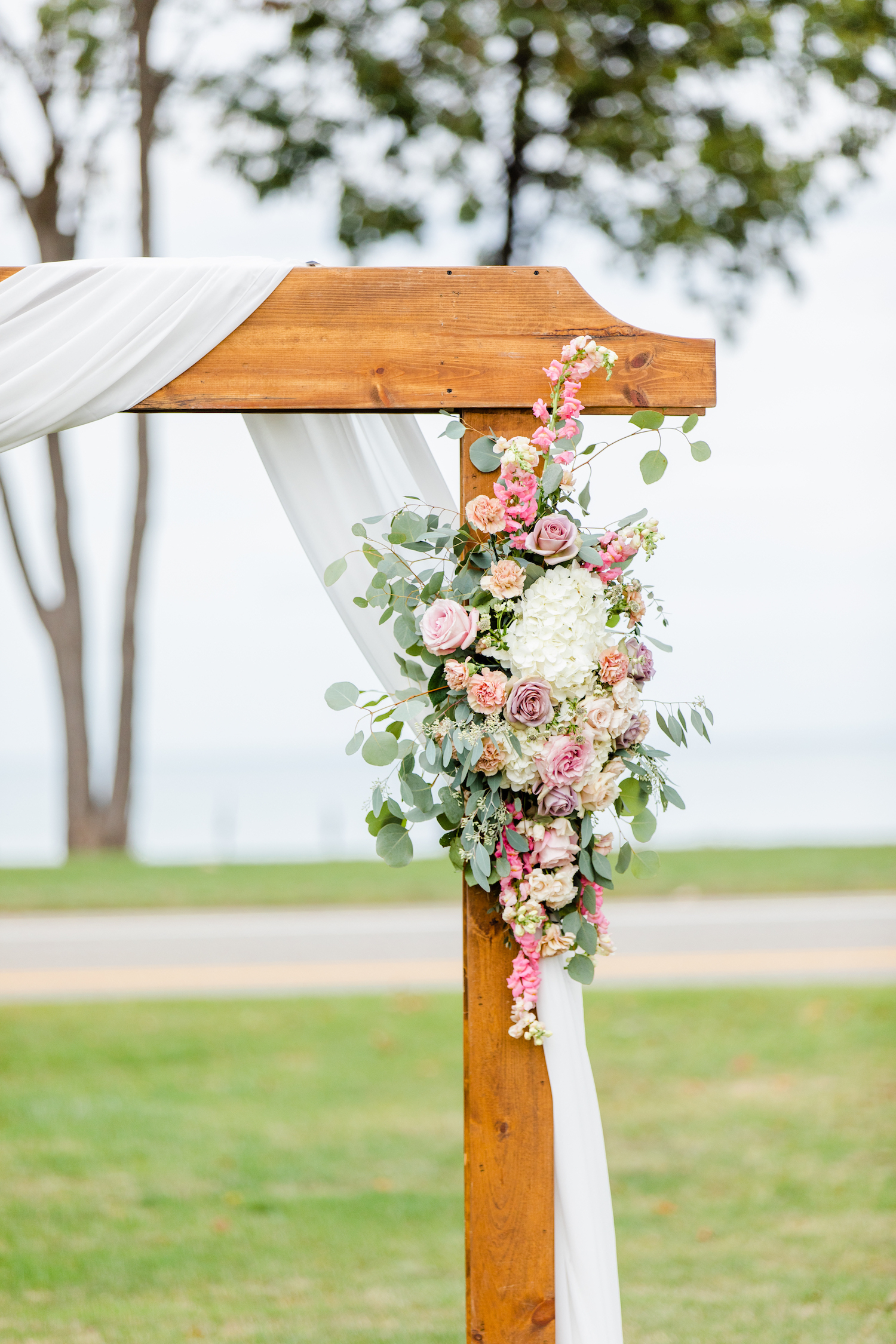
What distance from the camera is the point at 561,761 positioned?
230 cm

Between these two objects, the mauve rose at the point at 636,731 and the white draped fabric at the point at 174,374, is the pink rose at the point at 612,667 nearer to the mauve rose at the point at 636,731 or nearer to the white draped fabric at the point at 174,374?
the mauve rose at the point at 636,731

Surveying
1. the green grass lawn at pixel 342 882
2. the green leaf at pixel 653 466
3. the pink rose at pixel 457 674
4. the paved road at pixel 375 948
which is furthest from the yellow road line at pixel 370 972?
the green leaf at pixel 653 466

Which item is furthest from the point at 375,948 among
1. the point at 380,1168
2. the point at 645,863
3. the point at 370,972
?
the point at 645,863

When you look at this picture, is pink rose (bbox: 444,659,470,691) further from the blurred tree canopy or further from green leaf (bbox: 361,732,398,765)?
the blurred tree canopy

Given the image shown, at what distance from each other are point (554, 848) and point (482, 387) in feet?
3.00

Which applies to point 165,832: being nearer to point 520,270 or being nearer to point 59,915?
point 59,915

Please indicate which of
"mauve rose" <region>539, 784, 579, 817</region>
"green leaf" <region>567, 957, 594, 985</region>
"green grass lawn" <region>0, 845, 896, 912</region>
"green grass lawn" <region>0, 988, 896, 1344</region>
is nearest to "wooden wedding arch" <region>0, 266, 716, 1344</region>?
"green leaf" <region>567, 957, 594, 985</region>

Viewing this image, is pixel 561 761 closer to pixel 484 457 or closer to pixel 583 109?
pixel 484 457

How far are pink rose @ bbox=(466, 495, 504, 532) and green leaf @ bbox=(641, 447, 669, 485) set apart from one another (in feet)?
0.95

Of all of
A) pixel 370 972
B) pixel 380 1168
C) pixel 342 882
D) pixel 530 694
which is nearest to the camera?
pixel 530 694

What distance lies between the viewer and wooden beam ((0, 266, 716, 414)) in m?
2.46

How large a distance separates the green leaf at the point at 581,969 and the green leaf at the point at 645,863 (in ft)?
0.63

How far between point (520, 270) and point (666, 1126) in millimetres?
3730

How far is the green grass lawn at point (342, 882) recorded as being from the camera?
8.65 m
